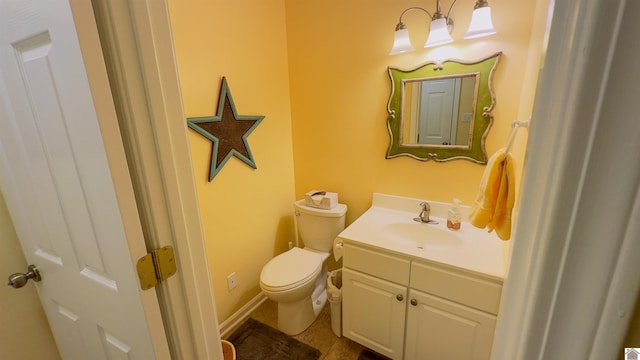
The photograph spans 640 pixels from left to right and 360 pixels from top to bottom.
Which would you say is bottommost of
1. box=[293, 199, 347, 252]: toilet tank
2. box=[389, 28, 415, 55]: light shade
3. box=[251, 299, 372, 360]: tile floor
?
box=[251, 299, 372, 360]: tile floor

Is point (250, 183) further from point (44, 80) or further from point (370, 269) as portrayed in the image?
point (44, 80)

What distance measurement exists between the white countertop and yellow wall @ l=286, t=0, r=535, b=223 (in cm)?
11

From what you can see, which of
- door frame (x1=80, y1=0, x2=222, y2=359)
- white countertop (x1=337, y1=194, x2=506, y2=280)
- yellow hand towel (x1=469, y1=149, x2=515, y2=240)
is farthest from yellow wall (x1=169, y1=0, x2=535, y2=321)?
door frame (x1=80, y1=0, x2=222, y2=359)

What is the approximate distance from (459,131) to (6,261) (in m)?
2.09

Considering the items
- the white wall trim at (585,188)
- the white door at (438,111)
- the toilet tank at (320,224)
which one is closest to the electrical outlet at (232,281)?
the toilet tank at (320,224)

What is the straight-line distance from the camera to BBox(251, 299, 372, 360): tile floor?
1.59 m

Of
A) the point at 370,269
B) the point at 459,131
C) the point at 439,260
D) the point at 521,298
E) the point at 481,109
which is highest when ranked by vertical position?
the point at 481,109

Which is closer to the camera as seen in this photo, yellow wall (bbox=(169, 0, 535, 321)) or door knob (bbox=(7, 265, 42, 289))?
door knob (bbox=(7, 265, 42, 289))

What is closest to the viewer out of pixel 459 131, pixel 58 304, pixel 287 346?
pixel 58 304

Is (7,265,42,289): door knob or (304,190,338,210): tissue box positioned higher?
(7,265,42,289): door knob

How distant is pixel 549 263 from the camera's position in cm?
30

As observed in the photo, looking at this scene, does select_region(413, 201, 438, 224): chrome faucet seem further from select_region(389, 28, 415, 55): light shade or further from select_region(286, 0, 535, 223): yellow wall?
select_region(389, 28, 415, 55): light shade

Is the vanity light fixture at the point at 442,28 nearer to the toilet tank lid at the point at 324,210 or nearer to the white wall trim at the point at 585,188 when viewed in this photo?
the toilet tank lid at the point at 324,210

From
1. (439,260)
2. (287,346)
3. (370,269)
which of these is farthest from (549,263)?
(287,346)
